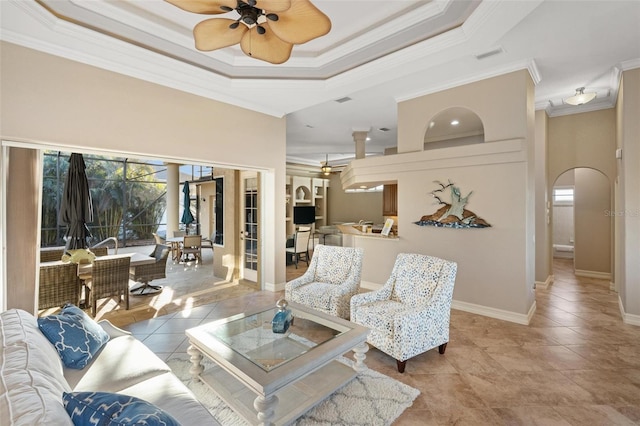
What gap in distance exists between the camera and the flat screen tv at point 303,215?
966cm

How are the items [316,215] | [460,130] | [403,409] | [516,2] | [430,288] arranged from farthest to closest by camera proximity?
[316,215], [460,130], [430,288], [516,2], [403,409]

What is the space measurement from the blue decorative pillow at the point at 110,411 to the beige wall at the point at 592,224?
7.73m

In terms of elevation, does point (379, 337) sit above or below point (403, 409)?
above

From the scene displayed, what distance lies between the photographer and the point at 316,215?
11102 mm

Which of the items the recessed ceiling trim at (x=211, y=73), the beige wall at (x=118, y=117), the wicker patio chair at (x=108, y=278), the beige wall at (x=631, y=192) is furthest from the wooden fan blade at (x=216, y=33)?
the beige wall at (x=631, y=192)

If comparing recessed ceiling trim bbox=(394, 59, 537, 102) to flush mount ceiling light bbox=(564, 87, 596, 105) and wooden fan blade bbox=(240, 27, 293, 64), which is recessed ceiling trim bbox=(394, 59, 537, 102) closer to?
flush mount ceiling light bbox=(564, 87, 596, 105)

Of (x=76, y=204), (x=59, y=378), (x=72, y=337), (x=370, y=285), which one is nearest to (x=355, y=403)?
(x=59, y=378)

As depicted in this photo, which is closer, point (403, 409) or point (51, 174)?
point (403, 409)

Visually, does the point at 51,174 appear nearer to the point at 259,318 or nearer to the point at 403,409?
the point at 259,318

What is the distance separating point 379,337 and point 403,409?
68cm

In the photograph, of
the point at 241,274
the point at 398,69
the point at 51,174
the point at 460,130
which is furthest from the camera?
the point at 51,174

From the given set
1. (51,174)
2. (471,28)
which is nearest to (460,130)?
(471,28)

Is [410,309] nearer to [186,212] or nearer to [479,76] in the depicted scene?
[479,76]

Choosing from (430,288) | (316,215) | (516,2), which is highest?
(516,2)
